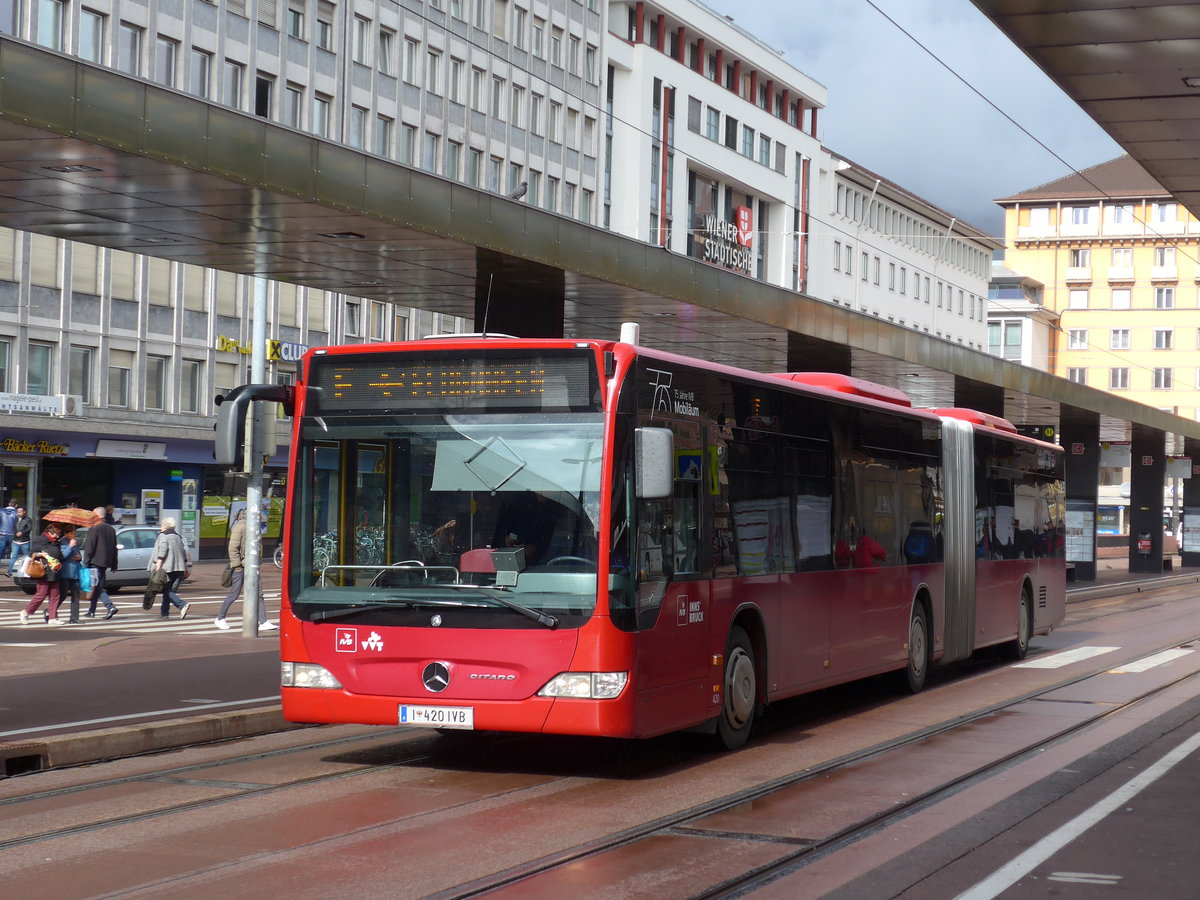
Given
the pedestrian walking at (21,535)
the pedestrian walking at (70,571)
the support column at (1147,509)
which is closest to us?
the pedestrian walking at (70,571)

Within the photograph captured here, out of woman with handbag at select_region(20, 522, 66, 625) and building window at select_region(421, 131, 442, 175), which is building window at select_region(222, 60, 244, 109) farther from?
woman with handbag at select_region(20, 522, 66, 625)

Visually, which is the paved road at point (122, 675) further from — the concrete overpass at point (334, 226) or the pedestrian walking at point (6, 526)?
the pedestrian walking at point (6, 526)

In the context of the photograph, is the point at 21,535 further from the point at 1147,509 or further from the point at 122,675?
the point at 1147,509

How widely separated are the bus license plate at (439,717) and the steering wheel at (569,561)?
1.02 m

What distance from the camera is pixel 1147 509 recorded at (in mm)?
57688

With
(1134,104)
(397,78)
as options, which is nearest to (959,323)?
(397,78)

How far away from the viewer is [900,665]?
52.7 feet

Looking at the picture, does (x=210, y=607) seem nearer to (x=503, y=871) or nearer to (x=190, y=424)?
(x=190, y=424)

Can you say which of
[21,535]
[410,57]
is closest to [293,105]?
[410,57]

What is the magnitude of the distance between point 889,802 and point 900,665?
6.54 metres

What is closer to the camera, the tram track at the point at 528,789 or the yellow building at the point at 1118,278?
the tram track at the point at 528,789

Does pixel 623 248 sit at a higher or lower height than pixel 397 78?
lower

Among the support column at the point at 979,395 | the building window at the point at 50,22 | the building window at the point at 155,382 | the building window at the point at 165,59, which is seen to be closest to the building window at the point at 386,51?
the building window at the point at 165,59

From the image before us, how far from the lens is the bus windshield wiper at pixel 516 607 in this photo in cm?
A: 1014
